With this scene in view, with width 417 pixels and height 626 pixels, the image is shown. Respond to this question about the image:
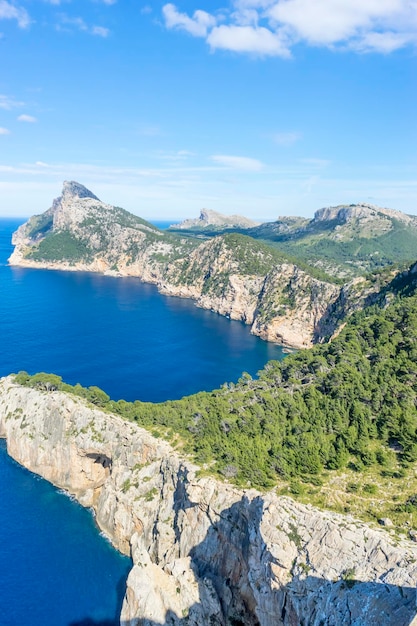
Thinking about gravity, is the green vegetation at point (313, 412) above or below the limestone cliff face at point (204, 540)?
above

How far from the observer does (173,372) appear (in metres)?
104

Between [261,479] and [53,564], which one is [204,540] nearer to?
[261,479]

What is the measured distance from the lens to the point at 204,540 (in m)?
43.2

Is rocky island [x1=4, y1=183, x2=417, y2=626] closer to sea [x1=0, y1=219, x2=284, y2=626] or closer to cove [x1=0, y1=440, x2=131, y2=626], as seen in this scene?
cove [x1=0, y1=440, x2=131, y2=626]

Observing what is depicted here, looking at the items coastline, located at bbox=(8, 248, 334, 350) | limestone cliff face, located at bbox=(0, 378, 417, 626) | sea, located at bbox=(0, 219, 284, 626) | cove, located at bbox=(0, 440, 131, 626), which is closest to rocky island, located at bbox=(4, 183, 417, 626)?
limestone cliff face, located at bbox=(0, 378, 417, 626)

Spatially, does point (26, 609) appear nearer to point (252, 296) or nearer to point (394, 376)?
point (394, 376)

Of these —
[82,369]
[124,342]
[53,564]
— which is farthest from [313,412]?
[124,342]

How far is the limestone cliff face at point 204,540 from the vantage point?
2950 centimetres

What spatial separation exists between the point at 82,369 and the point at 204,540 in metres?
65.9

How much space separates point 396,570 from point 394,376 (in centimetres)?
3036

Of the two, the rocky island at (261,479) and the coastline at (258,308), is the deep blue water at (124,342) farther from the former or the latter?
the rocky island at (261,479)

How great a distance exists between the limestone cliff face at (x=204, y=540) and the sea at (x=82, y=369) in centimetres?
367

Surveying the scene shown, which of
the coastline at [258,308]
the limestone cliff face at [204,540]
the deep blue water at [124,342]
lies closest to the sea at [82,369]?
the deep blue water at [124,342]

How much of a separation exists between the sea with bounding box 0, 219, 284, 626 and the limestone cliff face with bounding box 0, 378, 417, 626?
3.67 metres
